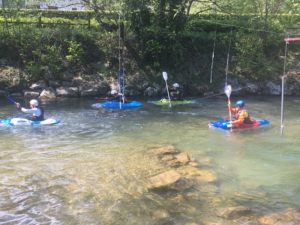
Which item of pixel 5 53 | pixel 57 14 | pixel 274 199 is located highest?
pixel 57 14

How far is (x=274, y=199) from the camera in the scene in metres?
8.78

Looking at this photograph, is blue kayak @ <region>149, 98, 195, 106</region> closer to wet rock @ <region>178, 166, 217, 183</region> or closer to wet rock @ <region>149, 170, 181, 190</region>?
wet rock @ <region>178, 166, 217, 183</region>

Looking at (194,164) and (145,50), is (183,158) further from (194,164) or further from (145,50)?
(145,50)

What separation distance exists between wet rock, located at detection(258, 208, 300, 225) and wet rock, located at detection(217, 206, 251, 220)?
1.09ft

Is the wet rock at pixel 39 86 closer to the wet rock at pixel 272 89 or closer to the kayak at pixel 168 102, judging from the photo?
the kayak at pixel 168 102

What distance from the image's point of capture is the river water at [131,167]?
802 cm

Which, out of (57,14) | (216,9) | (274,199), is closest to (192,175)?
(274,199)

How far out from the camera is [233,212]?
312 inches

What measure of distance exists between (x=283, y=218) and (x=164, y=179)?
2753mm

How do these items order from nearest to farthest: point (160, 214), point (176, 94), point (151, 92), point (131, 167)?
point (160, 214)
point (131, 167)
point (176, 94)
point (151, 92)

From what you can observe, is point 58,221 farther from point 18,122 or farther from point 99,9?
point 99,9

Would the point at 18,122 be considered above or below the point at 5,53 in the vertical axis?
below

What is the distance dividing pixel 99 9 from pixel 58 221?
15.9 meters

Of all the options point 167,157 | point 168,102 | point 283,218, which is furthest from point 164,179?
point 168,102
